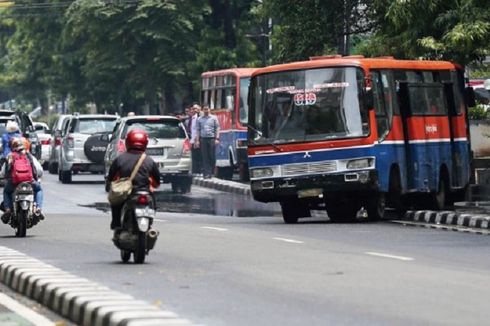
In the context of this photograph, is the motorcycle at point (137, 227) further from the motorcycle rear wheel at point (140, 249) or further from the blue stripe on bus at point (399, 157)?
the blue stripe on bus at point (399, 157)

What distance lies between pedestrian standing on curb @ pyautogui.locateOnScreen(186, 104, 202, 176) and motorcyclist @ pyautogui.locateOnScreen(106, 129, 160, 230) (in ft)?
76.3

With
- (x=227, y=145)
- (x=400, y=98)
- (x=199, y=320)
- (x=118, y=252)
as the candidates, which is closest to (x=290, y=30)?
(x=227, y=145)

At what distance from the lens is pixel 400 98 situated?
26688mm

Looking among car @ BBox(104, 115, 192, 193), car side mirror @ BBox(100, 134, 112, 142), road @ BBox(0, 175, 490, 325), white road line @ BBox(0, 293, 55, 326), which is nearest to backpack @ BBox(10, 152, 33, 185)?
road @ BBox(0, 175, 490, 325)

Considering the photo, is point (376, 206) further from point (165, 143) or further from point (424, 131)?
point (165, 143)

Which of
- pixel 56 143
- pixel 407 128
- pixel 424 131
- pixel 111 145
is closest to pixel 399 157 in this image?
pixel 407 128

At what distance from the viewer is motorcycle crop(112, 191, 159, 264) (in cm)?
1667

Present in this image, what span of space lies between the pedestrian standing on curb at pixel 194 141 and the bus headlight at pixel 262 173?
47.8 feet

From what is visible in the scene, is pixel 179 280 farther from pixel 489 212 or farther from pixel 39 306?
pixel 489 212

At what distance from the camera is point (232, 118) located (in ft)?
140

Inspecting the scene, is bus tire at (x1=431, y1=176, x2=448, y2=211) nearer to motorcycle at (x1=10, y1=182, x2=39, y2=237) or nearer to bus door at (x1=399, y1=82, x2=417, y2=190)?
bus door at (x1=399, y1=82, x2=417, y2=190)

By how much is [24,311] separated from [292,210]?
14.2 m

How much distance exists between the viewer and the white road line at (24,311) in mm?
12094

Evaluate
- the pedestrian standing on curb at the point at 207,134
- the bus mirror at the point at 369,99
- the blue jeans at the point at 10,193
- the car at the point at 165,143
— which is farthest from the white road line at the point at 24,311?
the pedestrian standing on curb at the point at 207,134
